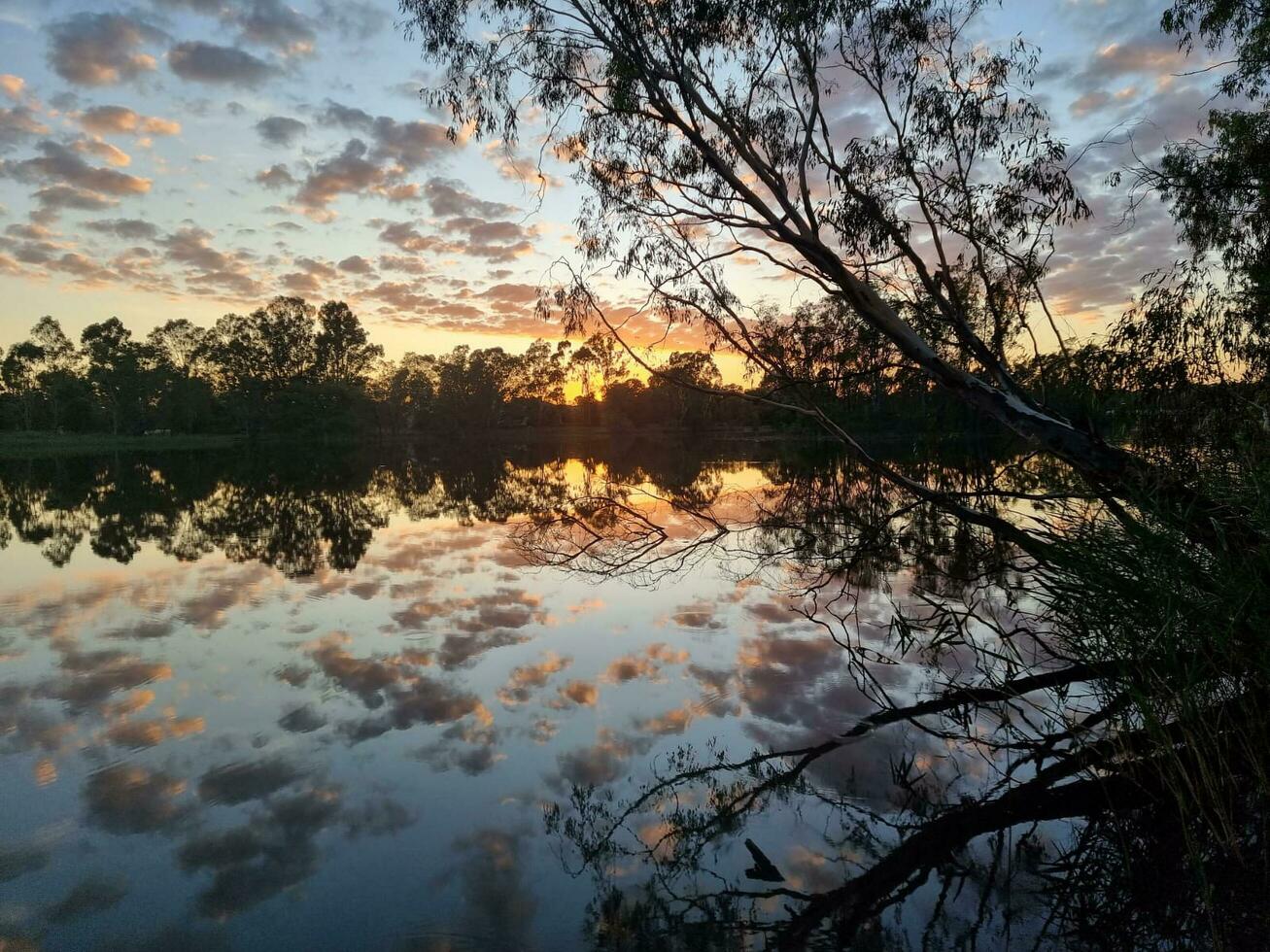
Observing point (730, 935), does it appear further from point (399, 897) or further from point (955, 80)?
point (955, 80)

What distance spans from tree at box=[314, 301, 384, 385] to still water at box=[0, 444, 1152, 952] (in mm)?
52411

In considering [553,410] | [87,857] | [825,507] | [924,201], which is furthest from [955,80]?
[553,410]

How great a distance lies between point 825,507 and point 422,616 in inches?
286

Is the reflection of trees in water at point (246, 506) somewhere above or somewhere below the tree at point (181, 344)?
below

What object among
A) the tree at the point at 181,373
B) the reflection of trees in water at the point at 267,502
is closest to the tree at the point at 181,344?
the tree at the point at 181,373

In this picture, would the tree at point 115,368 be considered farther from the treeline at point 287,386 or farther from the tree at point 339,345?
the tree at point 339,345

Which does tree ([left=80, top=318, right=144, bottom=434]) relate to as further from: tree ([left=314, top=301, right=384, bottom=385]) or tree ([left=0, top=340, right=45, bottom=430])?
tree ([left=314, top=301, right=384, bottom=385])

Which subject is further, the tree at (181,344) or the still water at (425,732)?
the tree at (181,344)

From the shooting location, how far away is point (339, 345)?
192 ft

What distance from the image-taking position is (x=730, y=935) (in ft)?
7.52

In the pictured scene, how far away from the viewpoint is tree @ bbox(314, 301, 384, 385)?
57.9 m

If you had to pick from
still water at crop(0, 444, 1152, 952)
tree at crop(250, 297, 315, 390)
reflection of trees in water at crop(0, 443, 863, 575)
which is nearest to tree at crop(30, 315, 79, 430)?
tree at crop(250, 297, 315, 390)

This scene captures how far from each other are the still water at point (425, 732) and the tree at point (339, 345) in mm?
52411

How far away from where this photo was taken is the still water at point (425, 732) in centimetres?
246
